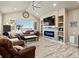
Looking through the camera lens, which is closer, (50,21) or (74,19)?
(74,19)

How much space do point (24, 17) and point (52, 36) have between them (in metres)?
4.75

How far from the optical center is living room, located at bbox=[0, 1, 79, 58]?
373cm

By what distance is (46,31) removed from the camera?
36.1 ft

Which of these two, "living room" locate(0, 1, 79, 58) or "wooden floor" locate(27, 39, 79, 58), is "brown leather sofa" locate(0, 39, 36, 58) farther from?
"wooden floor" locate(27, 39, 79, 58)

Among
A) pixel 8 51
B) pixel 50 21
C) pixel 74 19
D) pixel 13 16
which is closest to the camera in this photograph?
pixel 8 51

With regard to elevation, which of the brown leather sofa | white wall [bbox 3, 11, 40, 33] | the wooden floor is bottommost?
the wooden floor

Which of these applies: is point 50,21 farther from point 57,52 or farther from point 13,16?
point 57,52

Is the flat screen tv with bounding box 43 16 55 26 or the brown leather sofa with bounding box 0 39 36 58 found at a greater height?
the flat screen tv with bounding box 43 16 55 26

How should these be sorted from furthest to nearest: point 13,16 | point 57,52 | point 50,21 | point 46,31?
point 13,16 < point 46,31 < point 50,21 < point 57,52

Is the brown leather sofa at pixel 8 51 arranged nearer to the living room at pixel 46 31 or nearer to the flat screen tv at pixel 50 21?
the living room at pixel 46 31

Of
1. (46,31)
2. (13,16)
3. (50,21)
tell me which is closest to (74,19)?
(50,21)

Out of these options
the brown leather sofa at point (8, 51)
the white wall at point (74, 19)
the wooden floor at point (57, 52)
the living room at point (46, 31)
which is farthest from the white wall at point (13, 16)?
the brown leather sofa at point (8, 51)

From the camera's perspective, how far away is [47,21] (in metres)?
10.7

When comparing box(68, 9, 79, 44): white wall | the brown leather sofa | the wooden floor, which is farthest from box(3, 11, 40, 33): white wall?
the brown leather sofa
